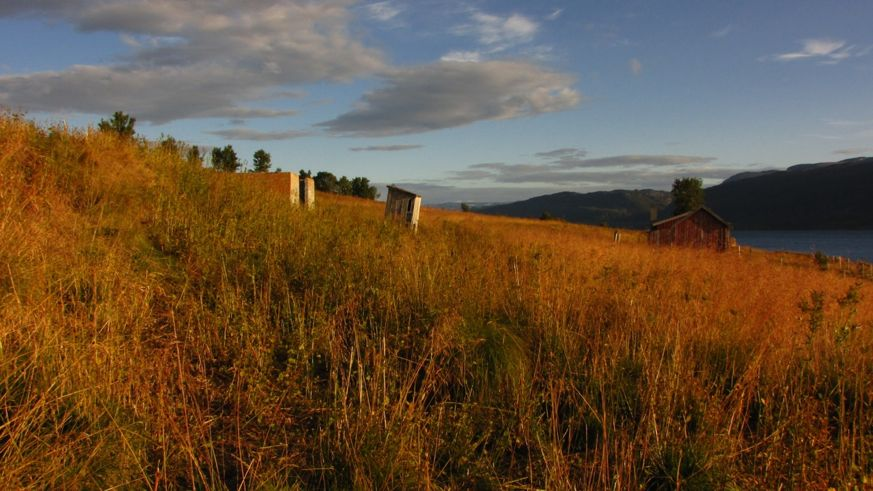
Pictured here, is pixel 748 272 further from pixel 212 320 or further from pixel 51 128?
pixel 51 128

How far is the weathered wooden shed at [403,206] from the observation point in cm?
1211

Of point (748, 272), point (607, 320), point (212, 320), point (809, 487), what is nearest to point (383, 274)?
point (212, 320)

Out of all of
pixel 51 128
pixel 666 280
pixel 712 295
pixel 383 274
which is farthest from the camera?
pixel 51 128

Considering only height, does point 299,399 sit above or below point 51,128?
below

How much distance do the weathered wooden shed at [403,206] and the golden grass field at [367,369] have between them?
525cm

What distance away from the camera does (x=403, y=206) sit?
40.9 feet

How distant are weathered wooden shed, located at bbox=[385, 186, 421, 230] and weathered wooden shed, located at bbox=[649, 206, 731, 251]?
30773 millimetres

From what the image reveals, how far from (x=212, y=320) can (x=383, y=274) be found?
76.6 inches

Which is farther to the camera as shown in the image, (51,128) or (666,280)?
(51,128)

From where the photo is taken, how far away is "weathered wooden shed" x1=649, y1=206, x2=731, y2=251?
38906mm

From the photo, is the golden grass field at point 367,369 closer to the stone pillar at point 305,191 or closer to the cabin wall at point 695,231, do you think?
the stone pillar at point 305,191

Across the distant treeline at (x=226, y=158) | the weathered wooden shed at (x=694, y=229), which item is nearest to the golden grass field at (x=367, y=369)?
the distant treeline at (x=226, y=158)

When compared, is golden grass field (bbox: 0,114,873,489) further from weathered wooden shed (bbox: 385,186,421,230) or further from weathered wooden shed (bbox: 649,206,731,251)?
weathered wooden shed (bbox: 649,206,731,251)

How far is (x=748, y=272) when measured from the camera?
9266 millimetres
